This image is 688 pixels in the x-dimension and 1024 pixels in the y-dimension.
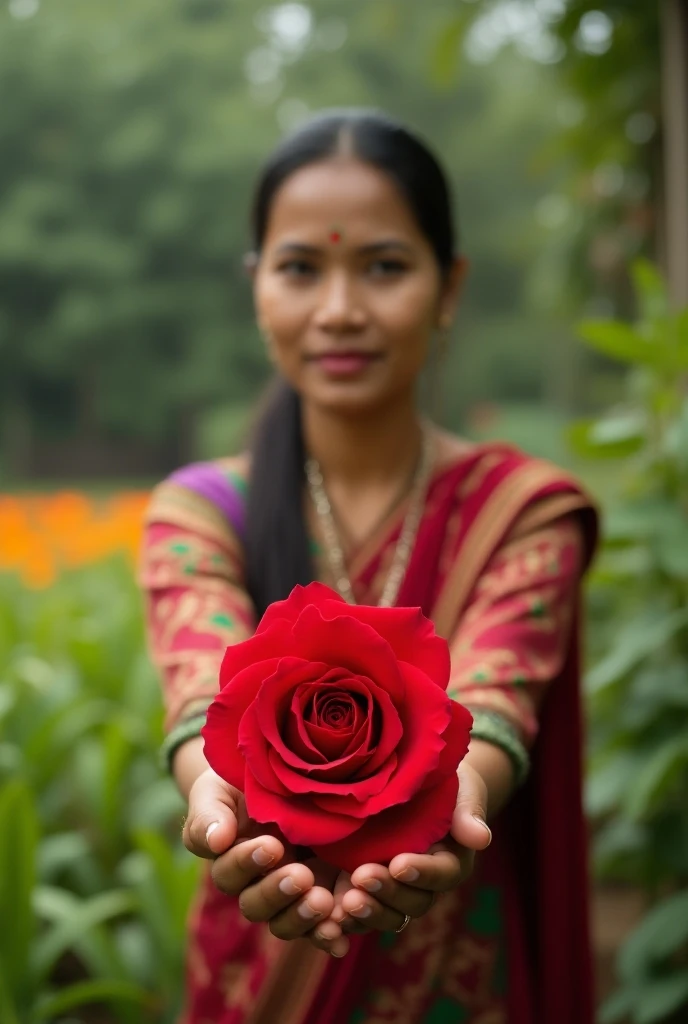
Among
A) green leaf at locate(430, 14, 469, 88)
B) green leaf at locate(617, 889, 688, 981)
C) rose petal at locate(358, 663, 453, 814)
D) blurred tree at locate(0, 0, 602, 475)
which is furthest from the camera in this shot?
blurred tree at locate(0, 0, 602, 475)

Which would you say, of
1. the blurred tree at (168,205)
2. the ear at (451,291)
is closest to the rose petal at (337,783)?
the ear at (451,291)

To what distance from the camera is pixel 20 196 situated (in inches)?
656

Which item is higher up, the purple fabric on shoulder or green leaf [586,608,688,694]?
the purple fabric on shoulder

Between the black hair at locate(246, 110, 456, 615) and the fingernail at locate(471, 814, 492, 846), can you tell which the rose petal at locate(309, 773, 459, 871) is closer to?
the fingernail at locate(471, 814, 492, 846)

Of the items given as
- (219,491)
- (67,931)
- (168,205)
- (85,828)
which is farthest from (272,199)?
(168,205)

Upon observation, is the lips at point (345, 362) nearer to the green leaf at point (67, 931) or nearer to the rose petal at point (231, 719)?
the rose petal at point (231, 719)

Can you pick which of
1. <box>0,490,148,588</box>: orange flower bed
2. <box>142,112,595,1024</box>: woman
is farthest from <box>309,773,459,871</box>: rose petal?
<box>0,490,148,588</box>: orange flower bed

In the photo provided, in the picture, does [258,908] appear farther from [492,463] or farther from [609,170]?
[609,170]

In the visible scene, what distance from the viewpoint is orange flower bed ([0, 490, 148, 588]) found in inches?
169

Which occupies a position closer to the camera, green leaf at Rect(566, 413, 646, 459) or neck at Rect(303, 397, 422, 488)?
neck at Rect(303, 397, 422, 488)

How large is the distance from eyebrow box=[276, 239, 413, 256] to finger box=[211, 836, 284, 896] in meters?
0.79

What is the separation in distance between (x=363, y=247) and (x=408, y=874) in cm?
82

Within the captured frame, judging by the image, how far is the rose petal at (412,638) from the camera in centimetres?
90

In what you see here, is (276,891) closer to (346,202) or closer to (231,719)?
(231,719)
